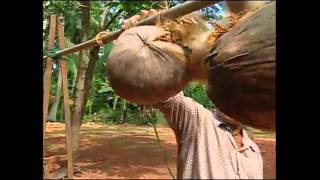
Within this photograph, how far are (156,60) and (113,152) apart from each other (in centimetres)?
322

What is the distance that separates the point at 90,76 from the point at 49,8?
0.45 meters

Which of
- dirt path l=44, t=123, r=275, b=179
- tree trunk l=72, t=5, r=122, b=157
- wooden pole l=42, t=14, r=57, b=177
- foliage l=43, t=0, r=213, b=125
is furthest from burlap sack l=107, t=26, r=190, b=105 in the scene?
dirt path l=44, t=123, r=275, b=179

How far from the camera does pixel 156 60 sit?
0.55 meters

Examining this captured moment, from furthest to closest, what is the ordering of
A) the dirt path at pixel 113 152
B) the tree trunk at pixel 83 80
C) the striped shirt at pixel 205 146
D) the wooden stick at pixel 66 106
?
the dirt path at pixel 113 152, the tree trunk at pixel 83 80, the wooden stick at pixel 66 106, the striped shirt at pixel 205 146

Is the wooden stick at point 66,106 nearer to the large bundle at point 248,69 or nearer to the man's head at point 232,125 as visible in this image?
the man's head at point 232,125

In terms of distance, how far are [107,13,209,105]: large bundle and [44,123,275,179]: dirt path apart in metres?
2.18

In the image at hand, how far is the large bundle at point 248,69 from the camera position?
0.47 meters

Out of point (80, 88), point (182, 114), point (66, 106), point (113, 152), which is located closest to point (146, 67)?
point (182, 114)

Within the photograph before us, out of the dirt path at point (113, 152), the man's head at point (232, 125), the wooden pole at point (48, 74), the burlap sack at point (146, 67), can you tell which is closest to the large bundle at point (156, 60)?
the burlap sack at point (146, 67)

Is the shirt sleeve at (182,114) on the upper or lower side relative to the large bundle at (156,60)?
lower

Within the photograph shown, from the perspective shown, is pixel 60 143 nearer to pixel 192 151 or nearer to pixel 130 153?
pixel 130 153
